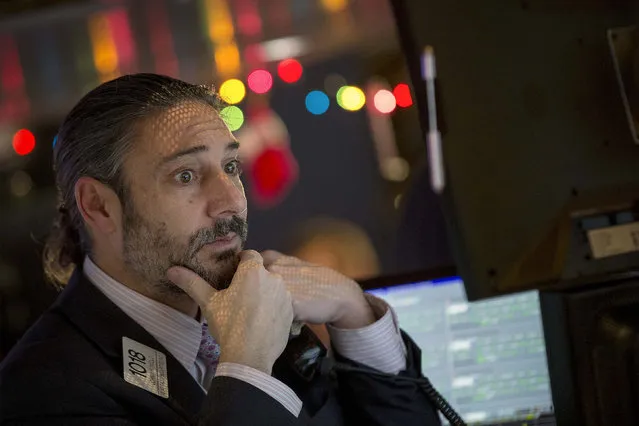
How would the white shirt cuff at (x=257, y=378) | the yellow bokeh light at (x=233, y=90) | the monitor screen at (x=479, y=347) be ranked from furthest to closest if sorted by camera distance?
the yellow bokeh light at (x=233, y=90) → the monitor screen at (x=479, y=347) → the white shirt cuff at (x=257, y=378)

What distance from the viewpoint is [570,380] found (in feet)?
3.82

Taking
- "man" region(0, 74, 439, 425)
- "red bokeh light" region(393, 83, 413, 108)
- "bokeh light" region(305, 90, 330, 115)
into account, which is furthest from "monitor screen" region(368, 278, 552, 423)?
"bokeh light" region(305, 90, 330, 115)

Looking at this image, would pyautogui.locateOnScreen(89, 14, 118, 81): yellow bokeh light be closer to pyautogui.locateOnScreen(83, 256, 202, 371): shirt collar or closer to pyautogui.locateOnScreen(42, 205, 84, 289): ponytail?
pyautogui.locateOnScreen(42, 205, 84, 289): ponytail

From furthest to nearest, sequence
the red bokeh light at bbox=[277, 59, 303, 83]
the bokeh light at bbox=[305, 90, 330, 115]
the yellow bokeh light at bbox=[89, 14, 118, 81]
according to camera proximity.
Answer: the bokeh light at bbox=[305, 90, 330, 115] < the red bokeh light at bbox=[277, 59, 303, 83] < the yellow bokeh light at bbox=[89, 14, 118, 81]

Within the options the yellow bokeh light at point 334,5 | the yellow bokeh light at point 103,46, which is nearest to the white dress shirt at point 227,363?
the yellow bokeh light at point 103,46

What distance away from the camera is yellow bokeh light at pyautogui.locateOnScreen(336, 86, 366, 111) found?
474cm

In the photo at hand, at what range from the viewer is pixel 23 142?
13.6ft

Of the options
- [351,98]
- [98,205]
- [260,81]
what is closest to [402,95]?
[351,98]

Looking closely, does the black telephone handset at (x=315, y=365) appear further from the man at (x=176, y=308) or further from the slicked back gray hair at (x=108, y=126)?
the slicked back gray hair at (x=108, y=126)

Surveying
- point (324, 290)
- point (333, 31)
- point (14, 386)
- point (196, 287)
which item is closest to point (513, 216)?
point (324, 290)

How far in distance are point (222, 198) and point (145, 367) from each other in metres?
0.28

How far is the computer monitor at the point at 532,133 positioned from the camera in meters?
1.17

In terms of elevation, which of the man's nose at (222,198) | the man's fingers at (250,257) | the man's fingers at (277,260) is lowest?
the man's fingers at (277,260)

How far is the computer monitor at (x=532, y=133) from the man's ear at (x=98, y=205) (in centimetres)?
51
